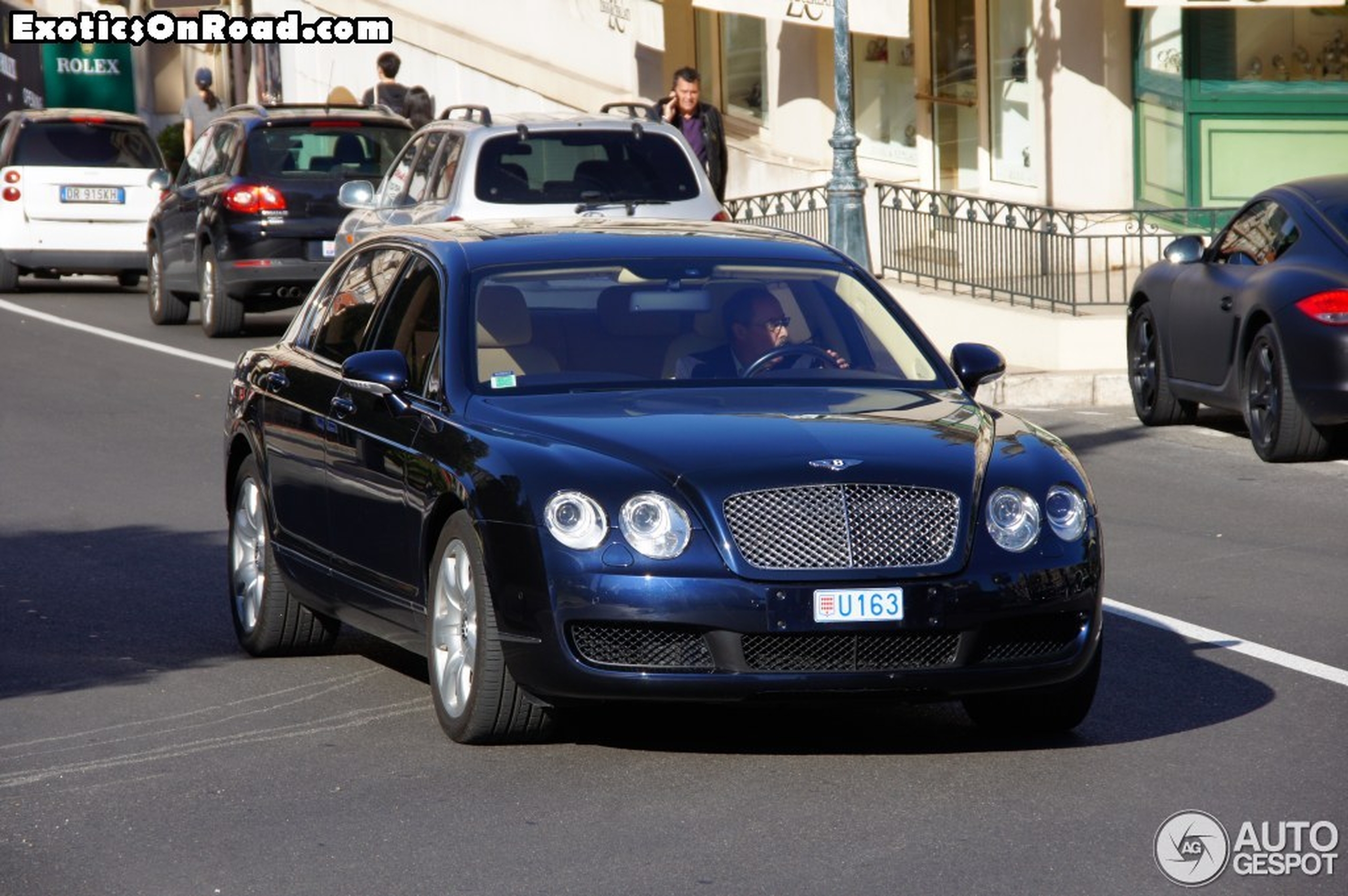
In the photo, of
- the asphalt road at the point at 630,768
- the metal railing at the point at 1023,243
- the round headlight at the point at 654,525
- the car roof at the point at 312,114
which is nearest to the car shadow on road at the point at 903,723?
the asphalt road at the point at 630,768

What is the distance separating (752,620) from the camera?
6.95 meters

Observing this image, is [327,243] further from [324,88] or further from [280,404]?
[324,88]

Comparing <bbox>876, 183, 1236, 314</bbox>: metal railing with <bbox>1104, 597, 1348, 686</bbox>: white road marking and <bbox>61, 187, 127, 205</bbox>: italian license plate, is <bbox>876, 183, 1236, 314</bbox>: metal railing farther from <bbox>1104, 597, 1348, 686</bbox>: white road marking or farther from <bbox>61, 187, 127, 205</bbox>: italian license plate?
<bbox>1104, 597, 1348, 686</bbox>: white road marking

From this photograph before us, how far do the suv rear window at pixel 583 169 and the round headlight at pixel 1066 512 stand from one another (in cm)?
943

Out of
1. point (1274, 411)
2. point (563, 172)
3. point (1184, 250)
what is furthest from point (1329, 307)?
point (563, 172)

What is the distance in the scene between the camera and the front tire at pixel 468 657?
7.30m

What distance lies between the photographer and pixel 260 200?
68.1 ft

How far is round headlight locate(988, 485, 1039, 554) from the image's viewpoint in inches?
283

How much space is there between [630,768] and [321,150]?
1481 cm

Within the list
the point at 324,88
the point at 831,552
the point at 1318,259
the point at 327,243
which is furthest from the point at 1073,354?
the point at 324,88

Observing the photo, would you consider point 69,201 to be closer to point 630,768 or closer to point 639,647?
point 630,768

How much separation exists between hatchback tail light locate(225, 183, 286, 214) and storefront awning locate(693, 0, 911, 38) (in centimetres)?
510

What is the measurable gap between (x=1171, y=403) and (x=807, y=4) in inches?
368

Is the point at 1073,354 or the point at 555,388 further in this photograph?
the point at 1073,354
